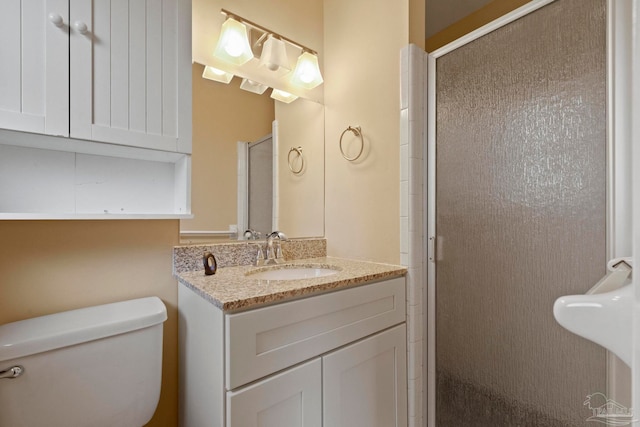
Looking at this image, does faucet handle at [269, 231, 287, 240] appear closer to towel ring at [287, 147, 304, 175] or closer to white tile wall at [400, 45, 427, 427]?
towel ring at [287, 147, 304, 175]

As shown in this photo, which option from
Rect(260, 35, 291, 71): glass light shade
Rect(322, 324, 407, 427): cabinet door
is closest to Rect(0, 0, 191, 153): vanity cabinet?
Rect(260, 35, 291, 71): glass light shade

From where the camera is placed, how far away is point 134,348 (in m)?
0.94

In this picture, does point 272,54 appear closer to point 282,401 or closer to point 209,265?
point 209,265

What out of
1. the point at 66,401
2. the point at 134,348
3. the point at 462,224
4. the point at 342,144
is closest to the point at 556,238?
the point at 462,224

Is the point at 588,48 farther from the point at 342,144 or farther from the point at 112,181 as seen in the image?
the point at 112,181

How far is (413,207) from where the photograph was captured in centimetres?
133

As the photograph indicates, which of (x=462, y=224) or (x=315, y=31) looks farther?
(x=315, y=31)

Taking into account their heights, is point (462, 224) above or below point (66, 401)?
above

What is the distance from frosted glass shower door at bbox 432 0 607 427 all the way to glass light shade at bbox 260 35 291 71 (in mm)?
787

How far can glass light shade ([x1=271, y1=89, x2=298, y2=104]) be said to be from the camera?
1.60 m

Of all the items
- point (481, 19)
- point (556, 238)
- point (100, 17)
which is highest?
point (481, 19)

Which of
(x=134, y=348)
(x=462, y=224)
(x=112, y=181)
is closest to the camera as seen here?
(x=134, y=348)

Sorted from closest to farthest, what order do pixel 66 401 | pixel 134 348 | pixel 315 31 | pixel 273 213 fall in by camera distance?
pixel 66 401
pixel 134 348
pixel 273 213
pixel 315 31

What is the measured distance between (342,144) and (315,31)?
74cm
